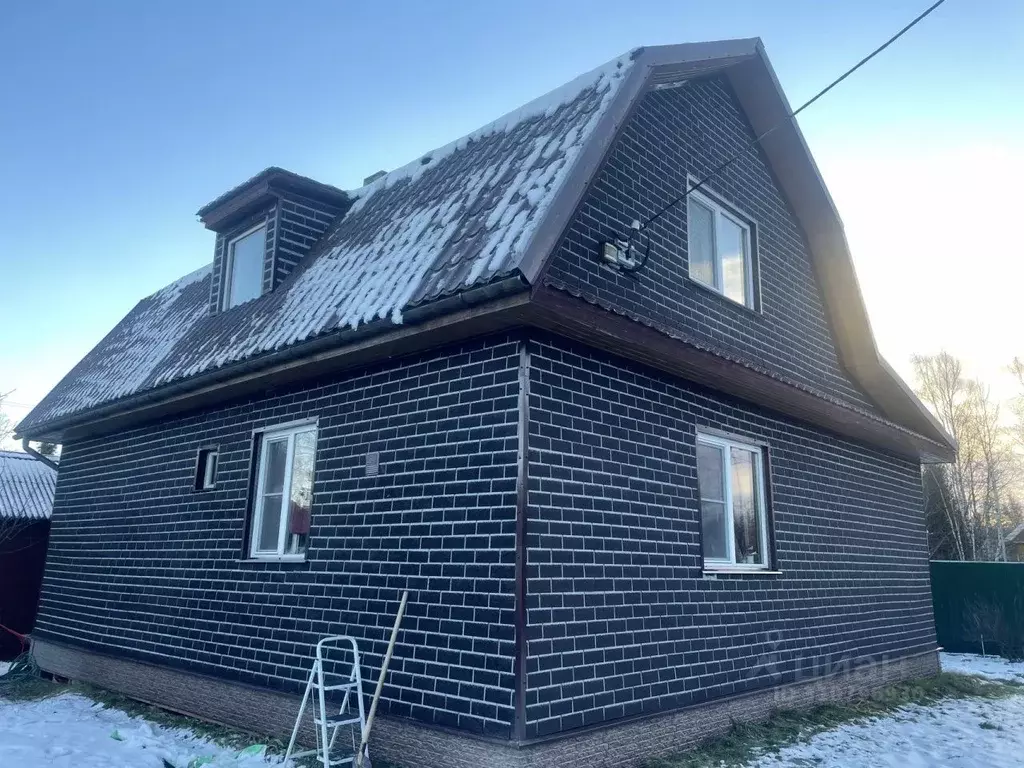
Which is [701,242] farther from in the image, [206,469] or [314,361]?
[206,469]

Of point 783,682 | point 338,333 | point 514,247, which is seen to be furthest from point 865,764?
point 338,333

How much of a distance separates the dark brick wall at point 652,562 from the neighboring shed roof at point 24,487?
12.5 metres

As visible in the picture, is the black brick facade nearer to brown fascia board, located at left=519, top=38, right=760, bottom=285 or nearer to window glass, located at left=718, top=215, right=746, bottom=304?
brown fascia board, located at left=519, top=38, right=760, bottom=285

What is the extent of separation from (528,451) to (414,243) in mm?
2436

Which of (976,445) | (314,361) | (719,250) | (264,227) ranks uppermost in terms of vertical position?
(976,445)

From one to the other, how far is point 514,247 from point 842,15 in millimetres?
3337

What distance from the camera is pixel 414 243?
6.64 metres

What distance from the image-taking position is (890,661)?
9477 millimetres

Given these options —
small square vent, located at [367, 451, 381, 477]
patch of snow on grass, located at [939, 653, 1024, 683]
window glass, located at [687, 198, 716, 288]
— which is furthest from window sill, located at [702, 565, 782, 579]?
patch of snow on grass, located at [939, 653, 1024, 683]

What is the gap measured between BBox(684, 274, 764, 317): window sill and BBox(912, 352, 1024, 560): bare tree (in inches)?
1050

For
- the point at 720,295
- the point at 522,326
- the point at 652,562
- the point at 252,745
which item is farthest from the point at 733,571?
the point at 252,745

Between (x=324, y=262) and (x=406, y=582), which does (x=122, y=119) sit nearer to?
(x=324, y=262)

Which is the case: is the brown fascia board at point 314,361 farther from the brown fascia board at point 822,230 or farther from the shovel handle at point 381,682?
the brown fascia board at point 822,230

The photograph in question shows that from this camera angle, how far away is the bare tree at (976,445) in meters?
31.4
